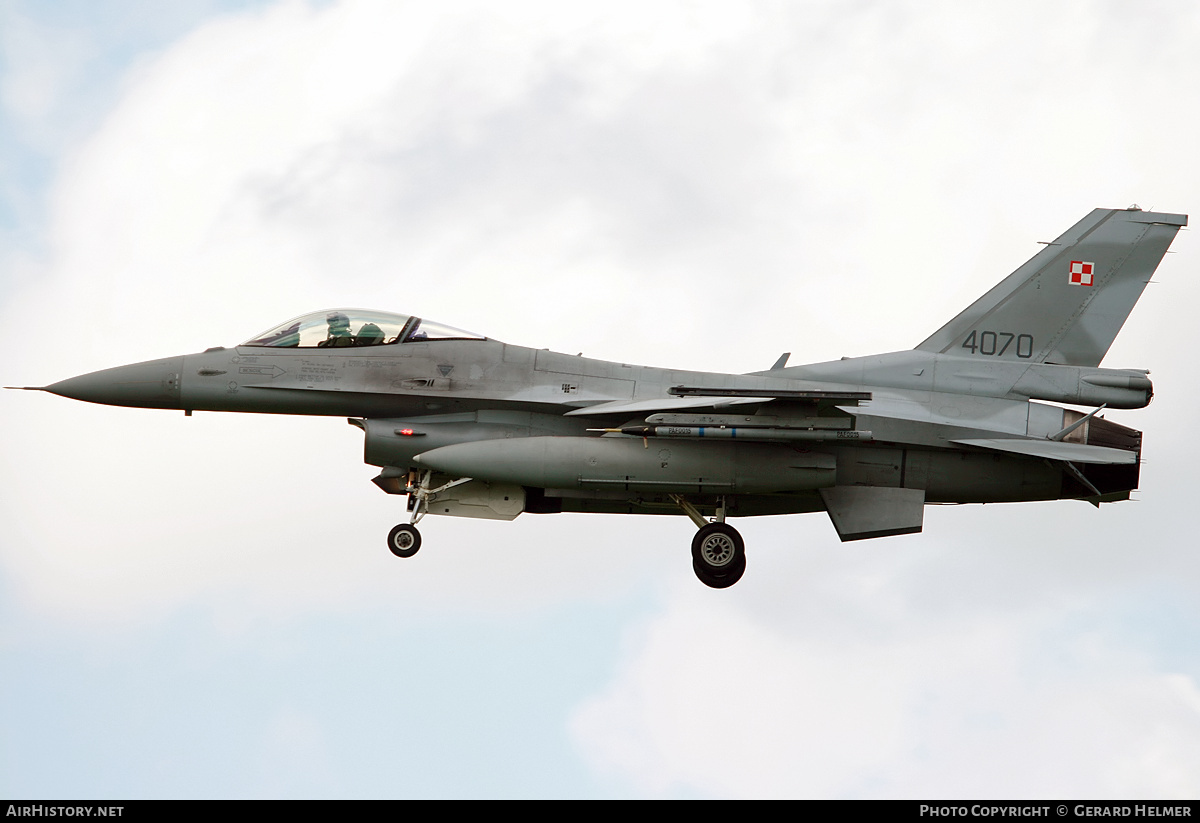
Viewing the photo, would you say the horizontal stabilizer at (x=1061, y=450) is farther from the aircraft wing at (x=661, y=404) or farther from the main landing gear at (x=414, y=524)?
the main landing gear at (x=414, y=524)

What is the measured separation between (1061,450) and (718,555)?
4.52 meters

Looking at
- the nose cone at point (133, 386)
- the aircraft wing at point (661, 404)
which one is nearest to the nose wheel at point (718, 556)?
the aircraft wing at point (661, 404)

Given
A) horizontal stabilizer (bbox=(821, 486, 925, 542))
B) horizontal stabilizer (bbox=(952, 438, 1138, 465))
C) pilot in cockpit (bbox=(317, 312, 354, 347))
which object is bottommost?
horizontal stabilizer (bbox=(821, 486, 925, 542))

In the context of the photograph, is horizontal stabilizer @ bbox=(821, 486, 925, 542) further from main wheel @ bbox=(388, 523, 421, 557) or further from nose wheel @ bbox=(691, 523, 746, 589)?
main wheel @ bbox=(388, 523, 421, 557)

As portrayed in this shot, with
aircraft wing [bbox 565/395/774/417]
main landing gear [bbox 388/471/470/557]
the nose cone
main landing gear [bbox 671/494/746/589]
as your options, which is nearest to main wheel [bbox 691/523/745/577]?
main landing gear [bbox 671/494/746/589]

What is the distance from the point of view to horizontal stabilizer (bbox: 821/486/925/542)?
68.7 ft

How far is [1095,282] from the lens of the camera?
2228 centimetres

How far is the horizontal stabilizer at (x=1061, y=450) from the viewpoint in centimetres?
2023

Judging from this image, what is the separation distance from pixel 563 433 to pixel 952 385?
5.27 m

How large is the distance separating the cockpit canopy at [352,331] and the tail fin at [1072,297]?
6.74 meters

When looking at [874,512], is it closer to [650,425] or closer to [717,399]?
[717,399]

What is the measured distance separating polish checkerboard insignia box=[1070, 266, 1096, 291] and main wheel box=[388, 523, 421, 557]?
9.59 meters

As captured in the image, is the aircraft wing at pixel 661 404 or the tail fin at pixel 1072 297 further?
the tail fin at pixel 1072 297
